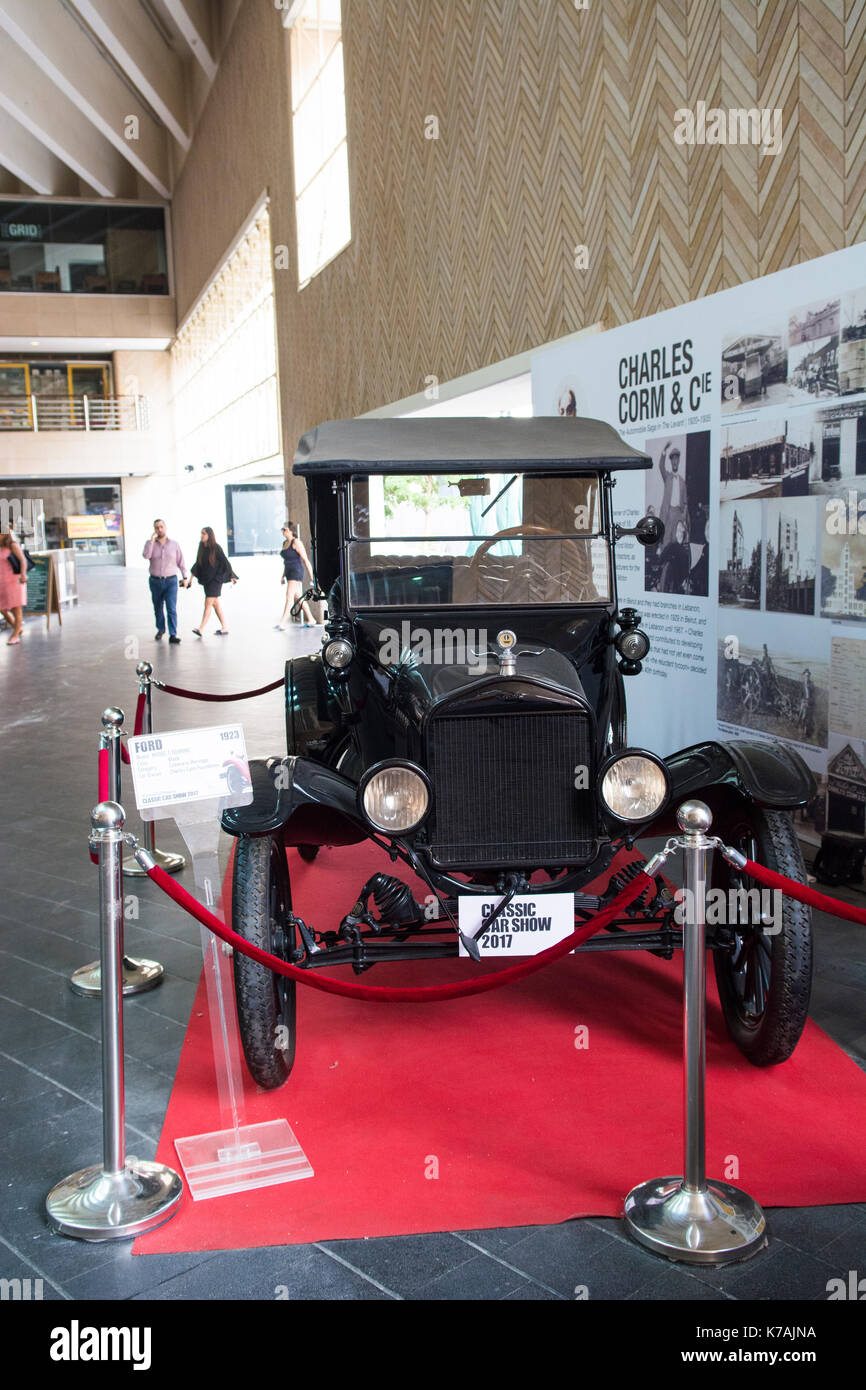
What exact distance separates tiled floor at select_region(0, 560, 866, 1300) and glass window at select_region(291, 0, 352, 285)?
9.79m

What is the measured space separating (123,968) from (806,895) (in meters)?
2.29

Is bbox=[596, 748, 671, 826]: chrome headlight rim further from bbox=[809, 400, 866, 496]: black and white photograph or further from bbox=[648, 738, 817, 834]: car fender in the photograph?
bbox=[809, 400, 866, 496]: black and white photograph

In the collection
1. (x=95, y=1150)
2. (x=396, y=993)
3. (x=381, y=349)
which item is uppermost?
(x=381, y=349)

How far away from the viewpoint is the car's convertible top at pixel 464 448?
12.5 feet

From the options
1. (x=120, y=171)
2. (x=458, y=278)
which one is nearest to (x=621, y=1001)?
(x=458, y=278)

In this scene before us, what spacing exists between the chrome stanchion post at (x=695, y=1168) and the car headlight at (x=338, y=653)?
1.59 m

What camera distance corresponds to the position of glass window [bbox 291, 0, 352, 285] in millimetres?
13570

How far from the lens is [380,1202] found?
2.53 meters

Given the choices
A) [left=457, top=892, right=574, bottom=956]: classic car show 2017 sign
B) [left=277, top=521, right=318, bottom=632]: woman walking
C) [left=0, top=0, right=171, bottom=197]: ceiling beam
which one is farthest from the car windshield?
[left=0, top=0, right=171, bottom=197]: ceiling beam

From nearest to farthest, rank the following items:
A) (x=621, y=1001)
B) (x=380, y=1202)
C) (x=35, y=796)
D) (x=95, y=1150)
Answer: (x=380, y=1202), (x=95, y=1150), (x=621, y=1001), (x=35, y=796)

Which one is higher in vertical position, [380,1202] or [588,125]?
[588,125]

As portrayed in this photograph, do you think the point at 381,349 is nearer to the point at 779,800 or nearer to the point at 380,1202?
the point at 779,800

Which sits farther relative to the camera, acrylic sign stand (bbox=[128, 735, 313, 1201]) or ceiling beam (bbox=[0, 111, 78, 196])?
ceiling beam (bbox=[0, 111, 78, 196])

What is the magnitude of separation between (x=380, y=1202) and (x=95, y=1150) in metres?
0.80
